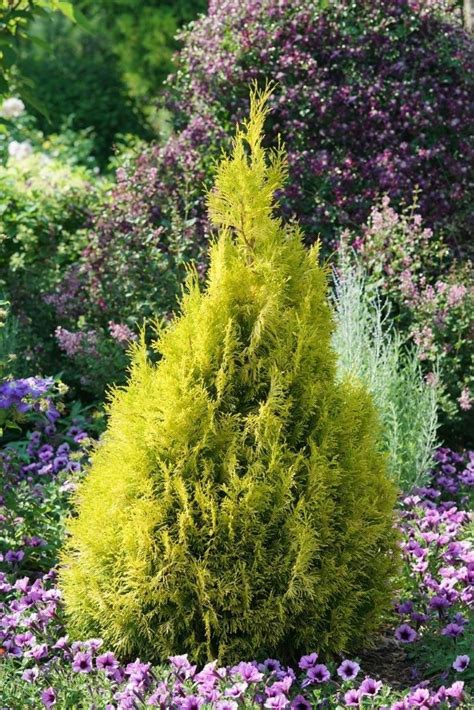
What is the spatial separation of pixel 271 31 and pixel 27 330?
240 centimetres

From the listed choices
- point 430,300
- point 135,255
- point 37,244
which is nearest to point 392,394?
point 430,300

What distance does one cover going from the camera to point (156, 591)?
3.08 meters

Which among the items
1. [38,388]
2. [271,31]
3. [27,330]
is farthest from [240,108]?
[38,388]

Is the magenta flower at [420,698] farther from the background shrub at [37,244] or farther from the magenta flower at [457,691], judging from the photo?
the background shrub at [37,244]

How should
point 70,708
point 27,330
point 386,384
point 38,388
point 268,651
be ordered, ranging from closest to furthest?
point 70,708 → point 268,651 → point 38,388 → point 386,384 → point 27,330

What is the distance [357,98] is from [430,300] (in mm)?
1627

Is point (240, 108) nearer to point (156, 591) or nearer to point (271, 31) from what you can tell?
point (271, 31)

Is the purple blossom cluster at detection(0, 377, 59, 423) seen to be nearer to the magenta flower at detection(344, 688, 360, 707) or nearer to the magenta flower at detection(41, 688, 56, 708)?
the magenta flower at detection(41, 688, 56, 708)

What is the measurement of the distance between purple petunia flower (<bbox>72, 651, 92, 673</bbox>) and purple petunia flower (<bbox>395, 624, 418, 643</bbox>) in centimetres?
100

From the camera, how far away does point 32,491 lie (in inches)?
173

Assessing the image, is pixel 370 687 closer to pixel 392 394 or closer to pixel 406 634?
pixel 406 634

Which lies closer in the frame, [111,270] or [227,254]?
Answer: [227,254]

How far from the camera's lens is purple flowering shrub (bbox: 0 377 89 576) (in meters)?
3.94

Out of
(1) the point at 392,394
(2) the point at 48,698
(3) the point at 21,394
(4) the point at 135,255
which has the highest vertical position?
(4) the point at 135,255
